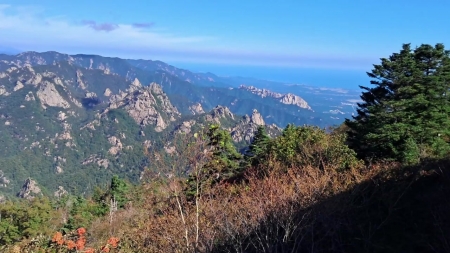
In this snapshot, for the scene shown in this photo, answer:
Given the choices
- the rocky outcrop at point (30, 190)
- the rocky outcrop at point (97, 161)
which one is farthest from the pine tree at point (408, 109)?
the rocky outcrop at point (97, 161)

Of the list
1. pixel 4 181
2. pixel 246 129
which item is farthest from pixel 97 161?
pixel 246 129

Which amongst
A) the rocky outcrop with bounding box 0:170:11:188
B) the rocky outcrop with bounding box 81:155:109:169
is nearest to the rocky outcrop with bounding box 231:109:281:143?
the rocky outcrop with bounding box 81:155:109:169

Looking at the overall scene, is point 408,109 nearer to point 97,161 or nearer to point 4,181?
point 4,181

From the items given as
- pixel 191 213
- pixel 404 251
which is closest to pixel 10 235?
pixel 191 213

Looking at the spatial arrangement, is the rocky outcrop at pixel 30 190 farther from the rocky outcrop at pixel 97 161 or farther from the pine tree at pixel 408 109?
the pine tree at pixel 408 109

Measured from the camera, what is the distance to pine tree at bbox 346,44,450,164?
60.3ft

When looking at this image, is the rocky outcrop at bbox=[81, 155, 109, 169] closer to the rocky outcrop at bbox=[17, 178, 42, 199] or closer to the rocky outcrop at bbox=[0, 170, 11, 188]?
the rocky outcrop at bbox=[0, 170, 11, 188]

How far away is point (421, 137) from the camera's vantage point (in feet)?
61.8

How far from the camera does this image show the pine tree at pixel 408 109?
60.3 ft

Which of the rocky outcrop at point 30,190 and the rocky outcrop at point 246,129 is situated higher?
the rocky outcrop at point 246,129

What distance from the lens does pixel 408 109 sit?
19.6 metres

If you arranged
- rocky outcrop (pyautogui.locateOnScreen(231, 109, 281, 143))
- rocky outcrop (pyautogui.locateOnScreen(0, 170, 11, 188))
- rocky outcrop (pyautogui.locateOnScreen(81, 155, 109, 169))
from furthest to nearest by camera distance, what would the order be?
rocky outcrop (pyautogui.locateOnScreen(81, 155, 109, 169)) < rocky outcrop (pyautogui.locateOnScreen(231, 109, 281, 143)) < rocky outcrop (pyautogui.locateOnScreen(0, 170, 11, 188))

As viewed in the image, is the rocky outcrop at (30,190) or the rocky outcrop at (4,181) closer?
the rocky outcrop at (30,190)

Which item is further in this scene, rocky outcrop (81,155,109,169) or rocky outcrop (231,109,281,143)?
rocky outcrop (81,155,109,169)
